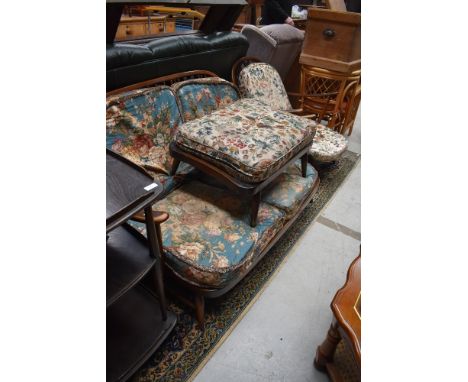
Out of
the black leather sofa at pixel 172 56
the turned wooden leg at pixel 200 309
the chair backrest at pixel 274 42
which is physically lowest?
the turned wooden leg at pixel 200 309

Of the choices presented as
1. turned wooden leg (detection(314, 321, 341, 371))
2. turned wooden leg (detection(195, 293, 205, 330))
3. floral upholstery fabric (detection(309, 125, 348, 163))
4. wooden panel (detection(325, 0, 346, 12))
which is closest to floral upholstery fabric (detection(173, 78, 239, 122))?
floral upholstery fabric (detection(309, 125, 348, 163))

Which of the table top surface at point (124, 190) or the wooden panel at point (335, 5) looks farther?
the wooden panel at point (335, 5)

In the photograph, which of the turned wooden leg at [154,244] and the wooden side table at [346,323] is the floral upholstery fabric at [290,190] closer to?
the wooden side table at [346,323]

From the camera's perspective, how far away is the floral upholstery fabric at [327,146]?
2.16 m

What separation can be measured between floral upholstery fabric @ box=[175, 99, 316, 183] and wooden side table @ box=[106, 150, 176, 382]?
0.49 meters

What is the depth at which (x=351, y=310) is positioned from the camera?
3.00 feet

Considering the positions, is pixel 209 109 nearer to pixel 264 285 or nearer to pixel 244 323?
pixel 264 285

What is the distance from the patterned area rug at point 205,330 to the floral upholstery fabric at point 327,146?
0.67 metres

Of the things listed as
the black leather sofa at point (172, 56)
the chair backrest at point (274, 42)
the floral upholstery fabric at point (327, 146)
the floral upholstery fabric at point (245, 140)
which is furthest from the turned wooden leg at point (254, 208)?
the chair backrest at point (274, 42)

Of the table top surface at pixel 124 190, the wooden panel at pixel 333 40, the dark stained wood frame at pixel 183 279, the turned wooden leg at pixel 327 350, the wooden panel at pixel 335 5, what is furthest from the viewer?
the wooden panel at pixel 335 5

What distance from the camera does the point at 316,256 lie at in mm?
1785

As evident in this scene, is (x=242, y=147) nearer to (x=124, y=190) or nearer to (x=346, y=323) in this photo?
(x=124, y=190)

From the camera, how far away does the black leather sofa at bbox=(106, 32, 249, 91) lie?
1.35 m

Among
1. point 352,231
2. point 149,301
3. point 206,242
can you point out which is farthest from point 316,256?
point 149,301
